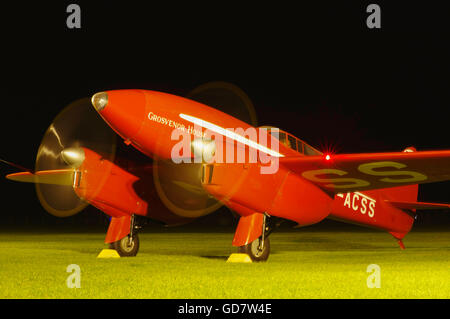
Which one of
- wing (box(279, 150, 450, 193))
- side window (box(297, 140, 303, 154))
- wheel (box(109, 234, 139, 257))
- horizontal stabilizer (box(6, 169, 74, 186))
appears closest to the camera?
wing (box(279, 150, 450, 193))

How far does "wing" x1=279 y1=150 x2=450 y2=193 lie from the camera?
12.0 meters

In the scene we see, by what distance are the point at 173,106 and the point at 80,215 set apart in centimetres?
4817

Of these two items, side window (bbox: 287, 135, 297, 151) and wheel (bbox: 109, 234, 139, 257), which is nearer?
side window (bbox: 287, 135, 297, 151)

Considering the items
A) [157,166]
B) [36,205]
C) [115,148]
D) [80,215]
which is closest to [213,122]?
[157,166]

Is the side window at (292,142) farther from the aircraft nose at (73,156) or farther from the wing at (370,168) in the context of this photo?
the aircraft nose at (73,156)

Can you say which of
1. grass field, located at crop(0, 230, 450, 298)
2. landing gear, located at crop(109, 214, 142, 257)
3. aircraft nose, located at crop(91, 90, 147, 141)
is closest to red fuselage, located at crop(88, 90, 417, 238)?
aircraft nose, located at crop(91, 90, 147, 141)

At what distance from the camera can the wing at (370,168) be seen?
39.3 feet

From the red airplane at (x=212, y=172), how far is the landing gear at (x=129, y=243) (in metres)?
0.03

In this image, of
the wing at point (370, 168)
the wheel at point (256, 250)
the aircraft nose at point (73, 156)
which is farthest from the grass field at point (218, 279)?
the aircraft nose at point (73, 156)

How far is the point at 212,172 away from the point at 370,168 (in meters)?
3.85

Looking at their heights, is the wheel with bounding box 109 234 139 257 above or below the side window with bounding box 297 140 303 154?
below

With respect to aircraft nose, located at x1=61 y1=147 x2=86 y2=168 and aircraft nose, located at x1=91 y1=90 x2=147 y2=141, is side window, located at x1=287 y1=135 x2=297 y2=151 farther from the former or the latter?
aircraft nose, located at x1=61 y1=147 x2=86 y2=168

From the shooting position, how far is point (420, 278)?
9.34 metres

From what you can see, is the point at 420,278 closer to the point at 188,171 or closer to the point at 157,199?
the point at 188,171
